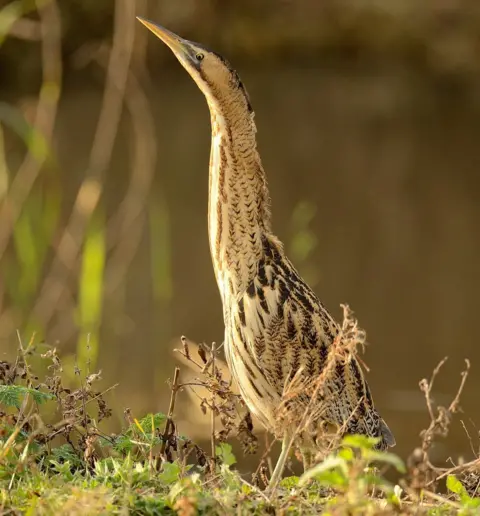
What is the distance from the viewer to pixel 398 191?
10195 mm

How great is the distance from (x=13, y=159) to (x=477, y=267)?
3615 mm

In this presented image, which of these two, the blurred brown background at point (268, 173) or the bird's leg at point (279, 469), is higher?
the blurred brown background at point (268, 173)

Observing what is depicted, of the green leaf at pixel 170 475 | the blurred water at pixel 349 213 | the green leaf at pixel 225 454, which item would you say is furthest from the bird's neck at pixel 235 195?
the blurred water at pixel 349 213

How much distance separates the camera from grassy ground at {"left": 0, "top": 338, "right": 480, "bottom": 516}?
230 cm

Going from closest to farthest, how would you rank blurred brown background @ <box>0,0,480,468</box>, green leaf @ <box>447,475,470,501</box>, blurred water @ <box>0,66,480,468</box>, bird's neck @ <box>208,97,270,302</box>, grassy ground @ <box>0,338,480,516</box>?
grassy ground @ <box>0,338,480,516</box> < green leaf @ <box>447,475,470,501</box> < bird's neck @ <box>208,97,270,302</box> < blurred brown background @ <box>0,0,480,468</box> < blurred water @ <box>0,66,480,468</box>

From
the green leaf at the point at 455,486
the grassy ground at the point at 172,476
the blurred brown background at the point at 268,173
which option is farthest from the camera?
the blurred brown background at the point at 268,173

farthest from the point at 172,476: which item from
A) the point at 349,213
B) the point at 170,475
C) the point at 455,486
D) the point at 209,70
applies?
the point at 349,213

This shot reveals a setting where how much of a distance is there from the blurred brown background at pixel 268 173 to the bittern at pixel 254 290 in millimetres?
482

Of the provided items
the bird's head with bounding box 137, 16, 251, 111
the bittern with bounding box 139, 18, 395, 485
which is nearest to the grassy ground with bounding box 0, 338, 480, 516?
the bittern with bounding box 139, 18, 395, 485

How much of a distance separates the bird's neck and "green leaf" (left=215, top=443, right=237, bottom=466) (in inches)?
23.0

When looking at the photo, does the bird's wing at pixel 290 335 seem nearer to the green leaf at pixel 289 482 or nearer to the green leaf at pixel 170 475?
the green leaf at pixel 289 482

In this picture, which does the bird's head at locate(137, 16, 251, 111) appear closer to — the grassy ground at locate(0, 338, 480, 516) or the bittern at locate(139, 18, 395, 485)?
the bittern at locate(139, 18, 395, 485)

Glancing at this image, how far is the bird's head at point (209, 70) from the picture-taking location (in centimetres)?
341

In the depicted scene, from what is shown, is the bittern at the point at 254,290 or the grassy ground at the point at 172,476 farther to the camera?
the bittern at the point at 254,290
